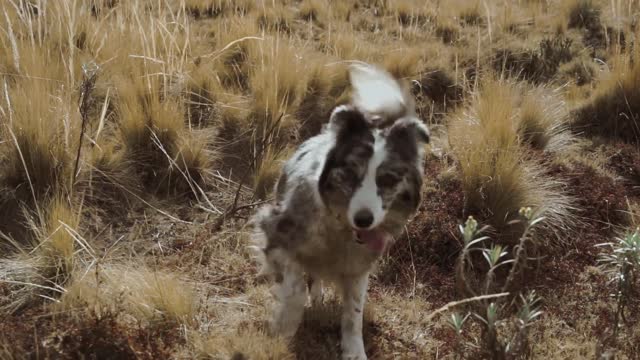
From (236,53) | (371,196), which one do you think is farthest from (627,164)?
(236,53)

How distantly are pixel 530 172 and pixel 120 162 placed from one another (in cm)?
283

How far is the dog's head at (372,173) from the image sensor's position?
279cm

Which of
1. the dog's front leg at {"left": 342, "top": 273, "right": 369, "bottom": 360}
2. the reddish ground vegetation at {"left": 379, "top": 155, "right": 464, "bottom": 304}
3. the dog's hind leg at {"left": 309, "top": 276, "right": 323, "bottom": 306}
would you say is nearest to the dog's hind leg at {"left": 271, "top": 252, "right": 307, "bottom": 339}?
the dog's front leg at {"left": 342, "top": 273, "right": 369, "bottom": 360}

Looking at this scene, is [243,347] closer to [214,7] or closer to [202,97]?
[202,97]

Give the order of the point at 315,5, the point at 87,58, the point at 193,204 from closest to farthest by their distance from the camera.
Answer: the point at 193,204 < the point at 87,58 < the point at 315,5

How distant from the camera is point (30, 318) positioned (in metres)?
3.21

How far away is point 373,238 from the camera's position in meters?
3.05

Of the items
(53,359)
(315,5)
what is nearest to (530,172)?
(53,359)

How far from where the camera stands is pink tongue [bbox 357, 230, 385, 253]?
117 inches

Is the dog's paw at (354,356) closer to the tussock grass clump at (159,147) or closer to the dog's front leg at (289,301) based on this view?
the dog's front leg at (289,301)

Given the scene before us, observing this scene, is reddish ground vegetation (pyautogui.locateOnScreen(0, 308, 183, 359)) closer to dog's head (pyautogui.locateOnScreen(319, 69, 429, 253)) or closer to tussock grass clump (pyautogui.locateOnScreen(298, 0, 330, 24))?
dog's head (pyautogui.locateOnScreen(319, 69, 429, 253))

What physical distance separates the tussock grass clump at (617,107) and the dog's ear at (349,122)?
351 cm

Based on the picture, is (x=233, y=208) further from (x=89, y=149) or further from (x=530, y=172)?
(x=530, y=172)

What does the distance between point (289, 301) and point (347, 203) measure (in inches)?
30.8
